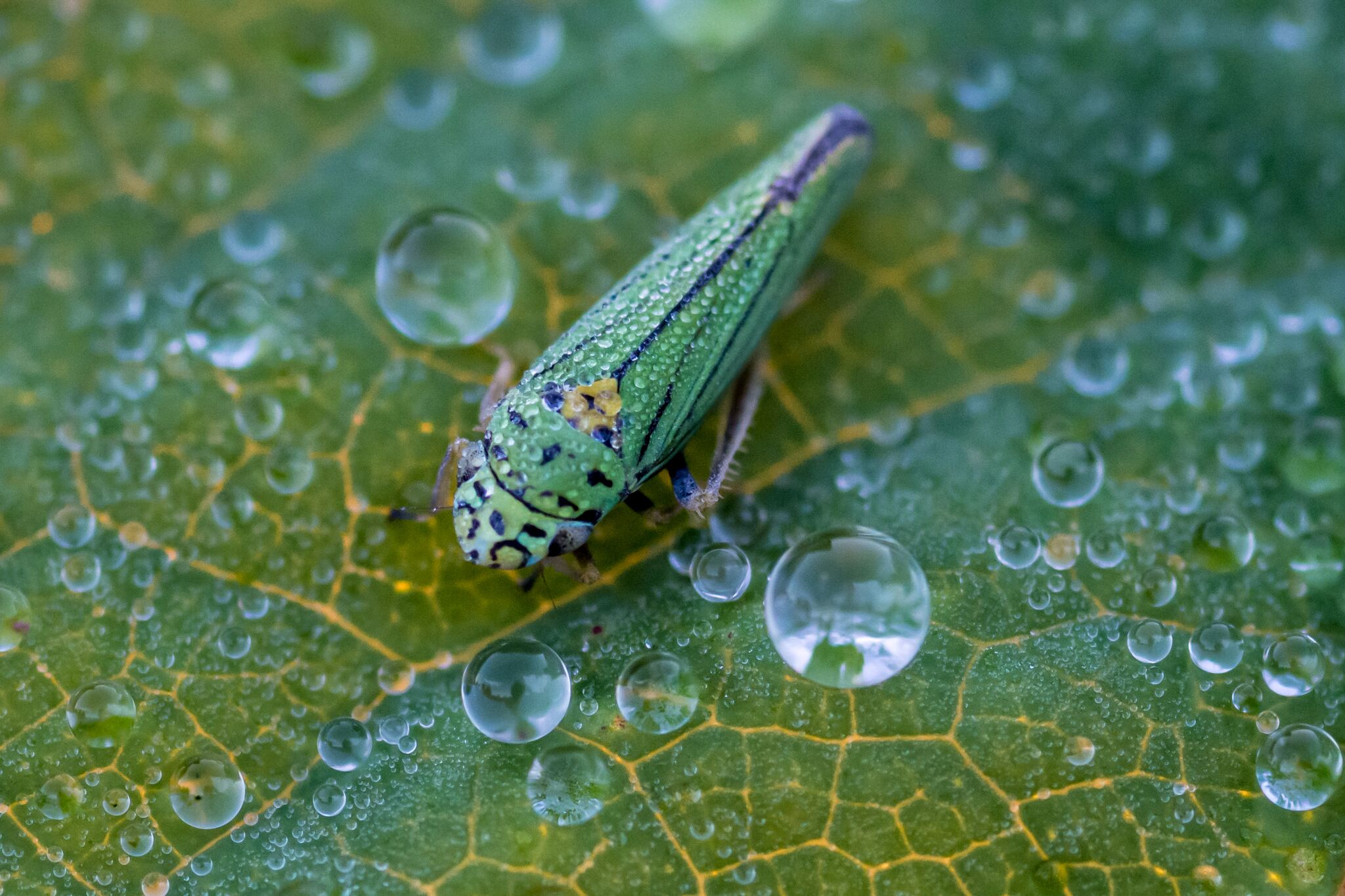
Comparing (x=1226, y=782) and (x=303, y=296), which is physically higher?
(x=303, y=296)

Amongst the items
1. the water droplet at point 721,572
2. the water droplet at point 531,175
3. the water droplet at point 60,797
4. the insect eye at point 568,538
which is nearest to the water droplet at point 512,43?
the water droplet at point 531,175

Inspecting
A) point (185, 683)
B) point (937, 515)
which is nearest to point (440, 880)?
point (185, 683)

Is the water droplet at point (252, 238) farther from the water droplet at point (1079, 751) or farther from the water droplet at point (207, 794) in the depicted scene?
the water droplet at point (1079, 751)

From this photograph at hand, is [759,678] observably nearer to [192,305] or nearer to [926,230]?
[926,230]

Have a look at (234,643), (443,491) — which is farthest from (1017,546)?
(234,643)

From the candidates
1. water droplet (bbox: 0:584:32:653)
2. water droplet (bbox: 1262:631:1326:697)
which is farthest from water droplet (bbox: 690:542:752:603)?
water droplet (bbox: 0:584:32:653)

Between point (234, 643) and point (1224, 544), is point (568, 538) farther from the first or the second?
point (1224, 544)

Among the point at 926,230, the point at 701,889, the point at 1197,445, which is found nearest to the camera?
the point at 701,889
